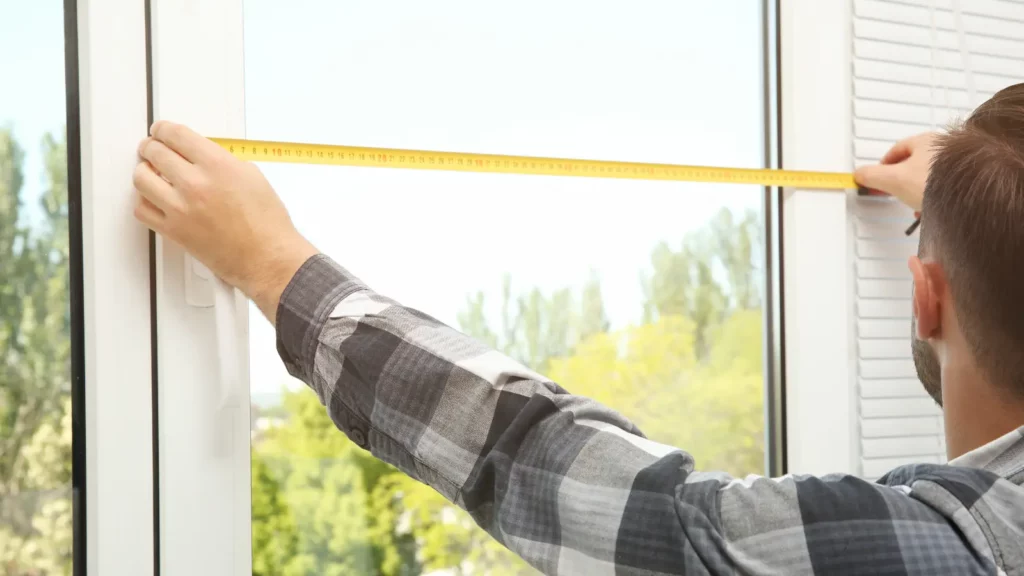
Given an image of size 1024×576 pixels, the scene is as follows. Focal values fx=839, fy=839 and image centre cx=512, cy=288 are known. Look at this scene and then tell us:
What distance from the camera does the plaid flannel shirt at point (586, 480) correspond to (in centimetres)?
73

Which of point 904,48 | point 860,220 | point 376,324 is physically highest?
point 904,48

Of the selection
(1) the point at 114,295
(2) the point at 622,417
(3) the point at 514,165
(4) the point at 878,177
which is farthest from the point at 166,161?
(4) the point at 878,177

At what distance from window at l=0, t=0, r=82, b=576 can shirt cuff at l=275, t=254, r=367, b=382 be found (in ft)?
0.97

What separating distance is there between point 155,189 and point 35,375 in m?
0.27

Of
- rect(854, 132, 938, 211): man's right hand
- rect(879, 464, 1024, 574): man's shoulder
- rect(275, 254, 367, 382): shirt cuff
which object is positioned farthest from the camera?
rect(854, 132, 938, 211): man's right hand

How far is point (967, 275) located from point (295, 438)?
819mm

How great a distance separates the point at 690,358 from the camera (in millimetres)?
1316

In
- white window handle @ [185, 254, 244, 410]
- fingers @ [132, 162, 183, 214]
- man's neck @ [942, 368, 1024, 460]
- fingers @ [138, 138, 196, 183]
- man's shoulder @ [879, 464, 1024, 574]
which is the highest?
fingers @ [138, 138, 196, 183]

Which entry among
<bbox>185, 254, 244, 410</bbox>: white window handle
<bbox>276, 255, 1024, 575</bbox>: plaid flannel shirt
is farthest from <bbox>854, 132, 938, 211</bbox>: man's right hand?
<bbox>185, 254, 244, 410</bbox>: white window handle

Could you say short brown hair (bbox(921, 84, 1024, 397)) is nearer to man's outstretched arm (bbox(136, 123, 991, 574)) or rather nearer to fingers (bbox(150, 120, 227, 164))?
man's outstretched arm (bbox(136, 123, 991, 574))

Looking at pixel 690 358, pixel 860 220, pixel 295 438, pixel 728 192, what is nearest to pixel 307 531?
pixel 295 438

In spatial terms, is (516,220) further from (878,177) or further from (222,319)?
(878,177)

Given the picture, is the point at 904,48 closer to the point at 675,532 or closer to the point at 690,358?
the point at 690,358

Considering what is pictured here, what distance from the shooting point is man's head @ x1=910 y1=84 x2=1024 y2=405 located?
0.81 metres
